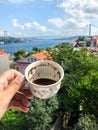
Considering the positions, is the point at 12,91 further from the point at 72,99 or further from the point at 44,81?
the point at 72,99

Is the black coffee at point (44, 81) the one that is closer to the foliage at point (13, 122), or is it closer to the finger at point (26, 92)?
the finger at point (26, 92)

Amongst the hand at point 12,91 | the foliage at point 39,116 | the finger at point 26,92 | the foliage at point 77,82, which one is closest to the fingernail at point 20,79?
the hand at point 12,91

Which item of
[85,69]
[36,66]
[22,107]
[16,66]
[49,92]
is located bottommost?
[16,66]

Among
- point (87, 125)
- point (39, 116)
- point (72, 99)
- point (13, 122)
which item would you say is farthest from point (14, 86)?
point (13, 122)

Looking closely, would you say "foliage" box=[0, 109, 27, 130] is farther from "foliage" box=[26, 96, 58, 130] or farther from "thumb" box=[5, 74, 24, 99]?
"thumb" box=[5, 74, 24, 99]

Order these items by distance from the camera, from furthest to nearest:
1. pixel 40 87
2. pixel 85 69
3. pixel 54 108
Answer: pixel 85 69, pixel 54 108, pixel 40 87

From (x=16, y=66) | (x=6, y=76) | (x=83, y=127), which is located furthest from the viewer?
(x=16, y=66)

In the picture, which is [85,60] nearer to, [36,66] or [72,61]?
[72,61]

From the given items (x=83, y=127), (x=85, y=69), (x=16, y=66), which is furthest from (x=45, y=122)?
(x=16, y=66)
